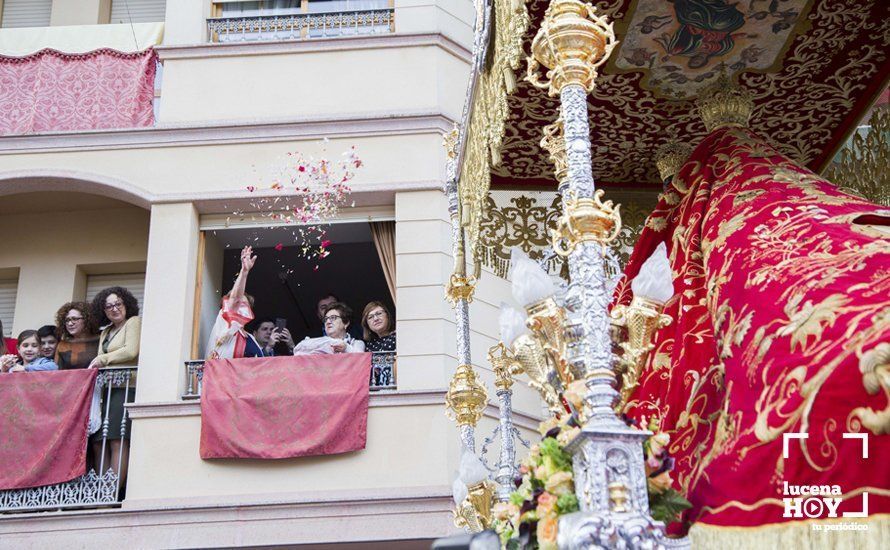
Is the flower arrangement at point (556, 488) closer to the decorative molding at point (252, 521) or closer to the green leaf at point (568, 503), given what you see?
the green leaf at point (568, 503)

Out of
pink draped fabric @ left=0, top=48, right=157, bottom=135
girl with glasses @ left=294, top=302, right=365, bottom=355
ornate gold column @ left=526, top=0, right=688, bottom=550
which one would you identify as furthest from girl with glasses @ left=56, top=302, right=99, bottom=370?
ornate gold column @ left=526, top=0, right=688, bottom=550

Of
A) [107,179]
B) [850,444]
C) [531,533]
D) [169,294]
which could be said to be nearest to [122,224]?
[107,179]

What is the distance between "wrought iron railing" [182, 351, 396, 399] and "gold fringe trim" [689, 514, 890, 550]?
19.0 feet

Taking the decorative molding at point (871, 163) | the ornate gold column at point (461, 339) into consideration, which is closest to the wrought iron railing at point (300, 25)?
the ornate gold column at point (461, 339)

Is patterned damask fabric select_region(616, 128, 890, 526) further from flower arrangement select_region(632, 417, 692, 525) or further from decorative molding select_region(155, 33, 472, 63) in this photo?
decorative molding select_region(155, 33, 472, 63)

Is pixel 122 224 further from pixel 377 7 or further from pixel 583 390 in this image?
pixel 583 390

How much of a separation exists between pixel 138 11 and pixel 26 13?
138cm

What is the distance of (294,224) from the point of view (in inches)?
368

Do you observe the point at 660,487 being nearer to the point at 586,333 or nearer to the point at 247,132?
the point at 586,333

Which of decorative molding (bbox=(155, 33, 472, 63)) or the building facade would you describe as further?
decorative molding (bbox=(155, 33, 472, 63))

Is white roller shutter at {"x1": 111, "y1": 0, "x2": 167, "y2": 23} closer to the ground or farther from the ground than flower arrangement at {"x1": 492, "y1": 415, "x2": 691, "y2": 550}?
farther from the ground

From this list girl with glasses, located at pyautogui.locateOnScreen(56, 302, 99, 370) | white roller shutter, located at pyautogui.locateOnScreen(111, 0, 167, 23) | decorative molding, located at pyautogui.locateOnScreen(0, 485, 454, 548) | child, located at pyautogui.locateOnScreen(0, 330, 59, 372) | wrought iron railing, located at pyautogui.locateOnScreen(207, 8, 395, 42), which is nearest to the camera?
decorative molding, located at pyautogui.locateOnScreen(0, 485, 454, 548)

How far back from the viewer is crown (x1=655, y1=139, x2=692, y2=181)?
18.0 ft

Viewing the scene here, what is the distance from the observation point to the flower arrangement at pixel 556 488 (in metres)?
2.95
